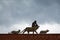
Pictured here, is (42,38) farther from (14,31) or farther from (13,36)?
(14,31)

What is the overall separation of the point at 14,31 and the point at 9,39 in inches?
174

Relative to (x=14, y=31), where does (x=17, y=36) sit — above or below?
below

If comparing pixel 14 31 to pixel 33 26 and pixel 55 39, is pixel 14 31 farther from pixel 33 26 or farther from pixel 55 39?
pixel 55 39

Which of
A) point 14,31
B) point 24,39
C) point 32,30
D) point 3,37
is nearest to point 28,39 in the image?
point 24,39

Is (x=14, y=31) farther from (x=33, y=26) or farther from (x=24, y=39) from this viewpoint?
(x=24, y=39)

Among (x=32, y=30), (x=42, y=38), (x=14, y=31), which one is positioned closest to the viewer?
(x=42, y=38)

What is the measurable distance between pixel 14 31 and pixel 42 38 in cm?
545

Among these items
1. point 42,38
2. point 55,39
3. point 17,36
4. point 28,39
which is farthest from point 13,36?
point 55,39

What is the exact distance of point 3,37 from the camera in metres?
12.8

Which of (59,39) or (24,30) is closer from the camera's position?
(59,39)

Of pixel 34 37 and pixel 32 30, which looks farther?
pixel 32 30

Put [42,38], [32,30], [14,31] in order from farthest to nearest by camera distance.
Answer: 1. [14,31]
2. [32,30]
3. [42,38]

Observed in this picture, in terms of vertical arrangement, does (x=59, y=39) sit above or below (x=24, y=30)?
below

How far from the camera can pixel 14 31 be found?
17.3 meters
